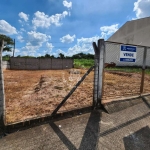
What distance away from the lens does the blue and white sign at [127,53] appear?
135 inches

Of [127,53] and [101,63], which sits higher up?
[127,53]

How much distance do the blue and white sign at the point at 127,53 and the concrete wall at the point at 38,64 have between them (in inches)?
802

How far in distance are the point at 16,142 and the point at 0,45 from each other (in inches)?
58.4

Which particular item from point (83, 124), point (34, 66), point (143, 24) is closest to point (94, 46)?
point (83, 124)

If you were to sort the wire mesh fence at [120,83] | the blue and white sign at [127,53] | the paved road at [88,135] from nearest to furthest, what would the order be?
1. the paved road at [88,135]
2. the blue and white sign at [127,53]
3. the wire mesh fence at [120,83]

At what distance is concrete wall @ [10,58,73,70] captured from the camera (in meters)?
21.8

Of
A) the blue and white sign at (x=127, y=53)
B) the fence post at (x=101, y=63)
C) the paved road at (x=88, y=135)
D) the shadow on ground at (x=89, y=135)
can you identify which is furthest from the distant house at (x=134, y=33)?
the shadow on ground at (x=89, y=135)

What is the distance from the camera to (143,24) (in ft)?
61.0

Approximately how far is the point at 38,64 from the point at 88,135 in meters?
21.5

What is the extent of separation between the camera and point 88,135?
230cm

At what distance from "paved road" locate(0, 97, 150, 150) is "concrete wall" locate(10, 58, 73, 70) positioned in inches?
820

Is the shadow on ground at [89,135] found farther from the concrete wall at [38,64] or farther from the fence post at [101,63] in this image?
the concrete wall at [38,64]

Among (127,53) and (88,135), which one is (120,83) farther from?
(88,135)

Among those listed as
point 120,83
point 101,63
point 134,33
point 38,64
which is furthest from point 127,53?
point 38,64
